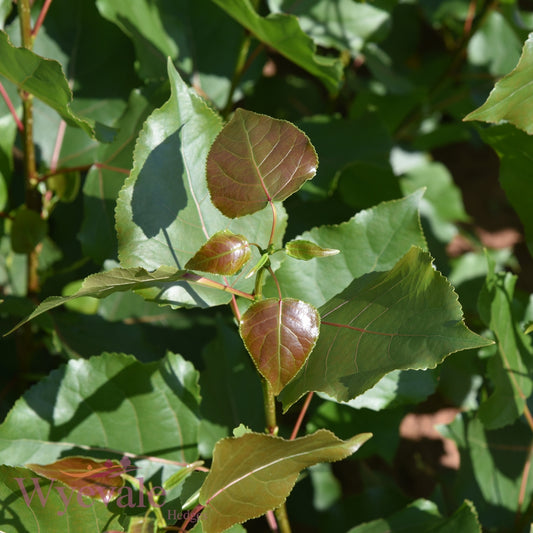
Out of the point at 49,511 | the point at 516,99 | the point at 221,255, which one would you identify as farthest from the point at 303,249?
the point at 49,511

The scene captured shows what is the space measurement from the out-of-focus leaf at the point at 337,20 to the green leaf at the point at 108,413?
0.73 meters

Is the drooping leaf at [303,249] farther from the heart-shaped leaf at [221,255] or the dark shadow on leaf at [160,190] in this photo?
the dark shadow on leaf at [160,190]

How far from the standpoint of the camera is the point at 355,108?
1.66 meters

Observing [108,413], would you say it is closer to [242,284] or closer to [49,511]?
[49,511]

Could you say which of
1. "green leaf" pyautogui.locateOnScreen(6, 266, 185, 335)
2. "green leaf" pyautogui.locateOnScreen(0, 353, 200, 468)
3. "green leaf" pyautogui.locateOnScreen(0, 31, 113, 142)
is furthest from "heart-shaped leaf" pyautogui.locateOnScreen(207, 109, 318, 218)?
"green leaf" pyautogui.locateOnScreen(0, 353, 200, 468)

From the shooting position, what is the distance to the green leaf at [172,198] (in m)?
0.74

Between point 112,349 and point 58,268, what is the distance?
0.29 meters

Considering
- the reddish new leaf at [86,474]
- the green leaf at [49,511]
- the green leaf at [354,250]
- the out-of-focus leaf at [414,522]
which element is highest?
the green leaf at [354,250]

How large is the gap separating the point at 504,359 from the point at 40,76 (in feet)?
2.54

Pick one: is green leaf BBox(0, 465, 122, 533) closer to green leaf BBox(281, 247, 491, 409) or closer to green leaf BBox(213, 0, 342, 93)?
green leaf BBox(281, 247, 491, 409)

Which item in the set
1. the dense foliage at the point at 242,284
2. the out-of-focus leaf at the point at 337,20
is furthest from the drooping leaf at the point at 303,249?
the out-of-focus leaf at the point at 337,20

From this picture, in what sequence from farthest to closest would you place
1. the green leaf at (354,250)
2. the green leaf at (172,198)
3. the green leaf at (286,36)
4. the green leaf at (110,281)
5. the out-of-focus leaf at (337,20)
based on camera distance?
the out-of-focus leaf at (337,20) < the green leaf at (286,36) < the green leaf at (354,250) < the green leaf at (172,198) < the green leaf at (110,281)

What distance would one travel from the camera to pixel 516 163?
0.95 m

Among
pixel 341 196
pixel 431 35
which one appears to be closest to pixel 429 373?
pixel 341 196
